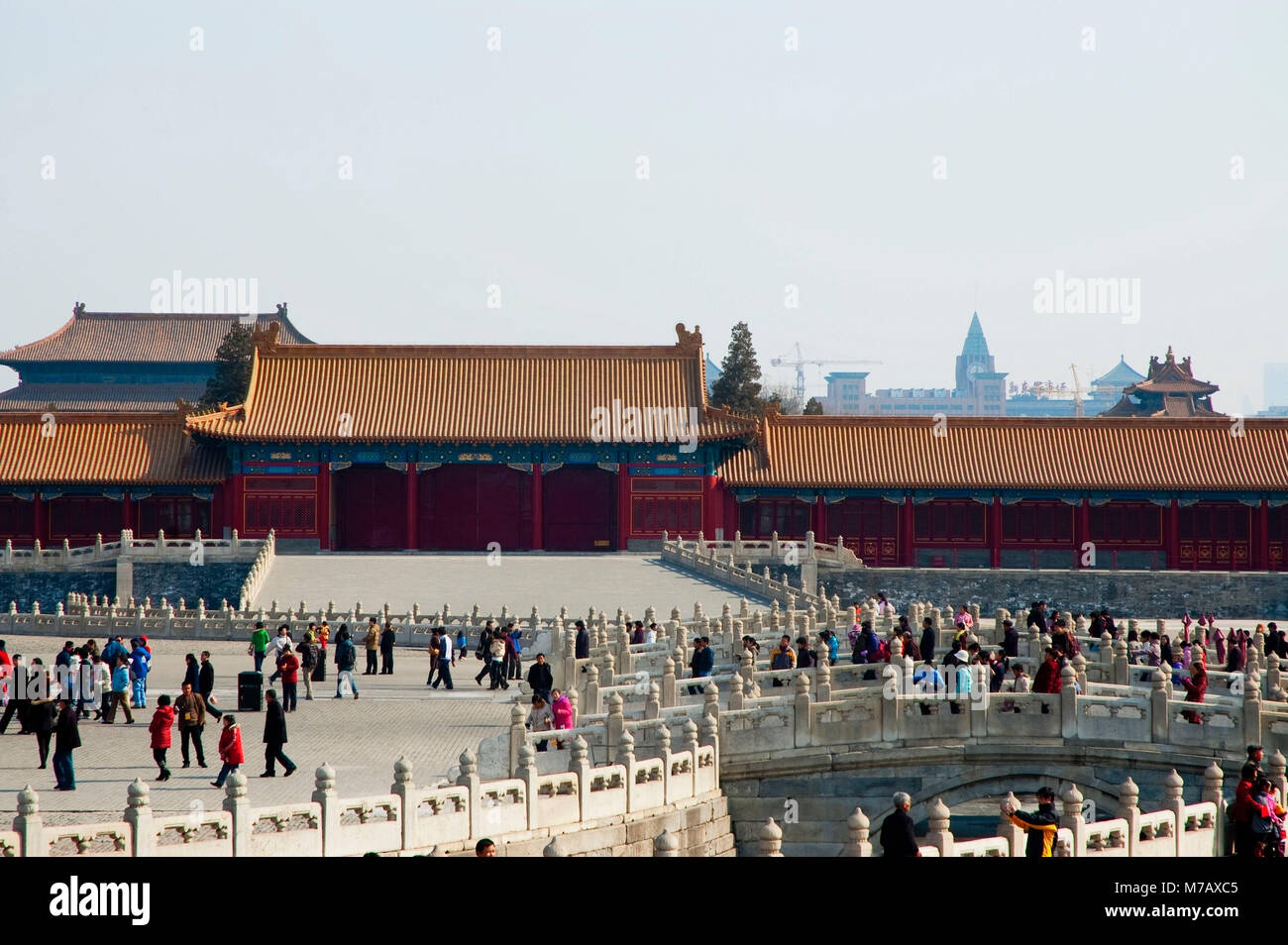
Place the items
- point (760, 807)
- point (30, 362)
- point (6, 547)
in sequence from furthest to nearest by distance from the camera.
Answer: point (30, 362), point (6, 547), point (760, 807)

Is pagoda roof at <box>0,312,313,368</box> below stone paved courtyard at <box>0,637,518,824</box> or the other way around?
the other way around

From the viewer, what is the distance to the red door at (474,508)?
53875 millimetres

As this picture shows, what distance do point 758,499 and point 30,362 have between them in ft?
126

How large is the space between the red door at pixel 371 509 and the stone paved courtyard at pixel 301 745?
20382 mm

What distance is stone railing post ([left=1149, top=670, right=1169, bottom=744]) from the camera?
22609 millimetres

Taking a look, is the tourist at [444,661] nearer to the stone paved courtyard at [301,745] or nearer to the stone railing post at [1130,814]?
the stone paved courtyard at [301,745]

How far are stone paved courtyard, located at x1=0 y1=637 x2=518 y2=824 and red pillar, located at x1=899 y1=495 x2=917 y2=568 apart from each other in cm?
2304

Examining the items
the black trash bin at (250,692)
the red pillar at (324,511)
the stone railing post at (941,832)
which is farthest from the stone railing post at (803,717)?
the red pillar at (324,511)

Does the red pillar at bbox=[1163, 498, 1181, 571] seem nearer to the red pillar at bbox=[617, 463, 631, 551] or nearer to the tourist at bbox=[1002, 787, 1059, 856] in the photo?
the red pillar at bbox=[617, 463, 631, 551]

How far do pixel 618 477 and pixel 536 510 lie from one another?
2.76 m

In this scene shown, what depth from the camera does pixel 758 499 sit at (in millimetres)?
54406

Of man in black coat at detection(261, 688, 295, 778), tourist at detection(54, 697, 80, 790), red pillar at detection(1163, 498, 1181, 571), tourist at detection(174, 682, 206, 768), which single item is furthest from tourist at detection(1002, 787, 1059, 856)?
red pillar at detection(1163, 498, 1181, 571)
